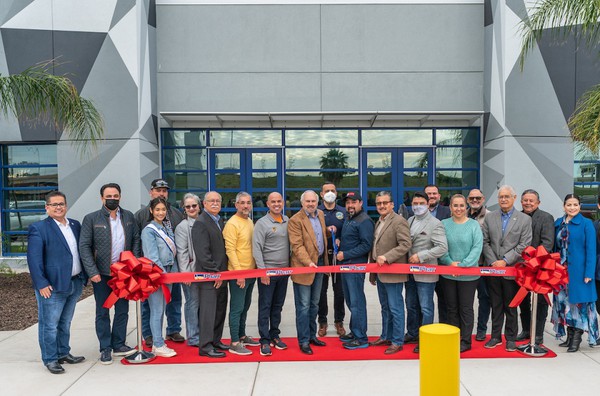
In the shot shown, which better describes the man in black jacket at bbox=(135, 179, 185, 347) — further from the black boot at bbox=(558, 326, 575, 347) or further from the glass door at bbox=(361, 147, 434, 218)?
the glass door at bbox=(361, 147, 434, 218)

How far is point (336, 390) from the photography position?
14.6 feet

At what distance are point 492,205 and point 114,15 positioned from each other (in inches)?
433

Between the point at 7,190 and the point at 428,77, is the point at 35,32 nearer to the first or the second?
the point at 7,190

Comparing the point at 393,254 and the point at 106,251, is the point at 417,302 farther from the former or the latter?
the point at 106,251

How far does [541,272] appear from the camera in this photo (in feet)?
17.1

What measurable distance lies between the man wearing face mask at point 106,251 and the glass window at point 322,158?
7.75m

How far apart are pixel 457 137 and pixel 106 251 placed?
1049 cm

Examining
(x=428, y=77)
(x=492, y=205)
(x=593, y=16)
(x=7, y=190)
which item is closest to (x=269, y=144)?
(x=428, y=77)

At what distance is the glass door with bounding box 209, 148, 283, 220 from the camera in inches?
507

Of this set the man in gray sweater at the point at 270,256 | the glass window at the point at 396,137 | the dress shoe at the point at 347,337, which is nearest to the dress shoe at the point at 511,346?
the dress shoe at the point at 347,337

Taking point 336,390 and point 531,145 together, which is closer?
point 336,390

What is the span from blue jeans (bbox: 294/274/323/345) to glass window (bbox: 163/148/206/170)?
804cm

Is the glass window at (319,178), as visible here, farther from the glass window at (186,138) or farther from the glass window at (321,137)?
the glass window at (186,138)

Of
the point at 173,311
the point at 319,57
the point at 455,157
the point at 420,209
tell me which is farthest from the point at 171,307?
the point at 455,157
